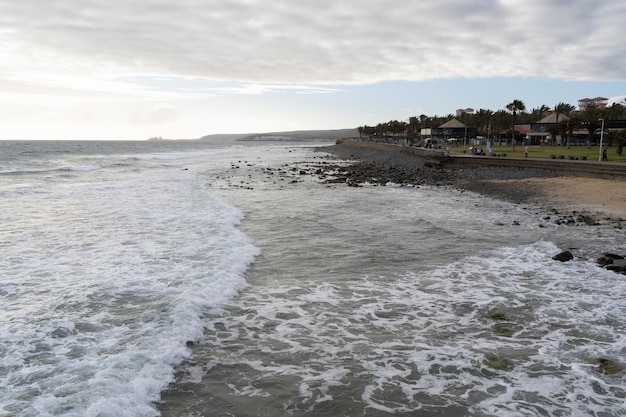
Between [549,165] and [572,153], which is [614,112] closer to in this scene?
[572,153]

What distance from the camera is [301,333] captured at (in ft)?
26.3

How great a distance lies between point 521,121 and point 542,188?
89358 mm

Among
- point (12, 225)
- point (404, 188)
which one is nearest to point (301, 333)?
point (12, 225)

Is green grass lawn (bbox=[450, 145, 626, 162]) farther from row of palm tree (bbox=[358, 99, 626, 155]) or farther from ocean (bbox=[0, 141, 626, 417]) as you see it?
ocean (bbox=[0, 141, 626, 417])

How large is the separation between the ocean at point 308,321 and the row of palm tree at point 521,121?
37.8 meters

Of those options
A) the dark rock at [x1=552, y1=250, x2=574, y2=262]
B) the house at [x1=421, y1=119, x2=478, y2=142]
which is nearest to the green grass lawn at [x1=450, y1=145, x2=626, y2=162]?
the dark rock at [x1=552, y1=250, x2=574, y2=262]

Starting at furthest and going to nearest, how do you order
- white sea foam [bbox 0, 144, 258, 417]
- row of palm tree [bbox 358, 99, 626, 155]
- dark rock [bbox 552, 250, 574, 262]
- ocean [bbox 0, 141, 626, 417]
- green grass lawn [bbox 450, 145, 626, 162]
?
1. row of palm tree [bbox 358, 99, 626, 155]
2. green grass lawn [bbox 450, 145, 626, 162]
3. dark rock [bbox 552, 250, 574, 262]
4. white sea foam [bbox 0, 144, 258, 417]
5. ocean [bbox 0, 141, 626, 417]

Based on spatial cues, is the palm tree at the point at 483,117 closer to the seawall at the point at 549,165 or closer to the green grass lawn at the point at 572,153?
the green grass lawn at the point at 572,153

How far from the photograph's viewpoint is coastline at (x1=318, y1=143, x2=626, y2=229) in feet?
65.8

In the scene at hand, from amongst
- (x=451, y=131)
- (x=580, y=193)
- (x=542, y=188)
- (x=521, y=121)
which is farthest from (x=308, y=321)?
(x=521, y=121)

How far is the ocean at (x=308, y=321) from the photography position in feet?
19.6

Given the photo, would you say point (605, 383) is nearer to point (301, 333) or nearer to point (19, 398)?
point (301, 333)

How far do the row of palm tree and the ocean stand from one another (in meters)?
37.8

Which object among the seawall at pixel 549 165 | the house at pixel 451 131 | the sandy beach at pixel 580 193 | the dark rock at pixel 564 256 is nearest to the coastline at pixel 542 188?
the sandy beach at pixel 580 193
